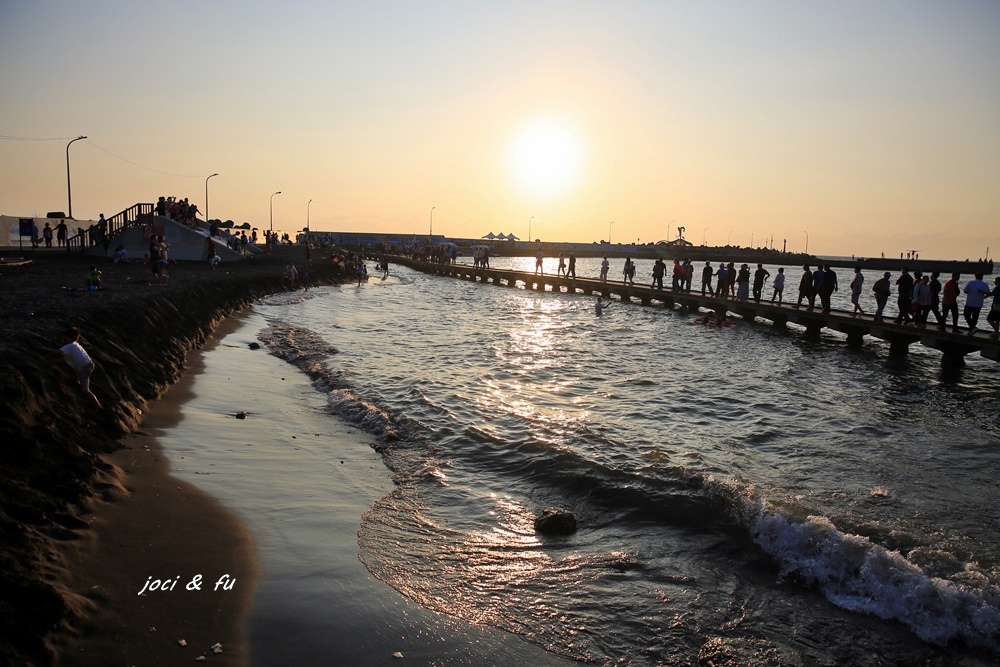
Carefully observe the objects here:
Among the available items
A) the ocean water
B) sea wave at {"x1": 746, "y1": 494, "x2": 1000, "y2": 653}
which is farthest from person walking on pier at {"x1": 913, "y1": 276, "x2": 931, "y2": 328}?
sea wave at {"x1": 746, "y1": 494, "x2": 1000, "y2": 653}

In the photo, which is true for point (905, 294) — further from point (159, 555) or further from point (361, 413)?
point (159, 555)

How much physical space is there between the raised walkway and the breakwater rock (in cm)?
1934

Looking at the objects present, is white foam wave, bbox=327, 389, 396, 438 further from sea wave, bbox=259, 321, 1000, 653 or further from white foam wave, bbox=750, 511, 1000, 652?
white foam wave, bbox=750, 511, 1000, 652

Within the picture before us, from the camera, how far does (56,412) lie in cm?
731

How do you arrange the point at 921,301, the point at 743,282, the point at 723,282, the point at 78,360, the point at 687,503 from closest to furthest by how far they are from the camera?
the point at 687,503
the point at 78,360
the point at 921,301
the point at 743,282
the point at 723,282

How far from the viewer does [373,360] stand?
1723 centimetres

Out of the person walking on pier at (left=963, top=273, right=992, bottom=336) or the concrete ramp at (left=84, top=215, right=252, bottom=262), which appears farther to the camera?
the concrete ramp at (left=84, top=215, right=252, bottom=262)

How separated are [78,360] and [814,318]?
78.0 ft

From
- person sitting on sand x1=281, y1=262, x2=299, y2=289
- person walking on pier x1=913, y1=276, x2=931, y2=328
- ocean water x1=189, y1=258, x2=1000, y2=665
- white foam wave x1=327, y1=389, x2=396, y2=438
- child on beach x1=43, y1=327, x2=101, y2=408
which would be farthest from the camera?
person sitting on sand x1=281, y1=262, x2=299, y2=289

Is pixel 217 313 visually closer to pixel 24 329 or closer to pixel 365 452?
pixel 24 329

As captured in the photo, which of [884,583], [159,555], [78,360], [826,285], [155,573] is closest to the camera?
[155,573]

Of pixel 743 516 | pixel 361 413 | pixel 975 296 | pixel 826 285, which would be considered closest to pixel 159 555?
pixel 743 516

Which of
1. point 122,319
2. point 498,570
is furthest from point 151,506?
point 122,319

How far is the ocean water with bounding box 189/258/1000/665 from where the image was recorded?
5262 mm
